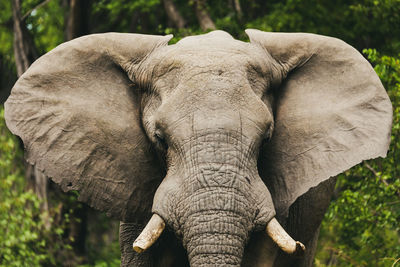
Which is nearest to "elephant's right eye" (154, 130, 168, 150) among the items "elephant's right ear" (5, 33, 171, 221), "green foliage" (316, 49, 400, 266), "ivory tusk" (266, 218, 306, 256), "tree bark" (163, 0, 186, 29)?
"elephant's right ear" (5, 33, 171, 221)

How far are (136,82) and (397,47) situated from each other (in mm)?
5759

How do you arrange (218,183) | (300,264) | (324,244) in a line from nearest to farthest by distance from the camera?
1. (218,183)
2. (300,264)
3. (324,244)

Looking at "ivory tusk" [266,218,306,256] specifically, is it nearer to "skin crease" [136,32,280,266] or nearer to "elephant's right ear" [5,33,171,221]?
"skin crease" [136,32,280,266]

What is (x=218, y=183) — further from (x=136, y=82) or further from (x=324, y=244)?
(x=324, y=244)

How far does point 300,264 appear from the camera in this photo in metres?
6.86

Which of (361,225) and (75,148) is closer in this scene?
(75,148)

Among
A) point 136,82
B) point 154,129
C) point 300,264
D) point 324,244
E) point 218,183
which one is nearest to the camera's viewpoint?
point 218,183

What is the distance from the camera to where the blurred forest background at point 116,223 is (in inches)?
339

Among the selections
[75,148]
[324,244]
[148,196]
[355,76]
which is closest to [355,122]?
[355,76]

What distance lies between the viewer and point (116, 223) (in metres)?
14.3

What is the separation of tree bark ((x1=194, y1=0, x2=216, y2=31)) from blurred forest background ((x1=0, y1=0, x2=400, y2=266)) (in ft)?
0.05

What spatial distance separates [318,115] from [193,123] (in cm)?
107

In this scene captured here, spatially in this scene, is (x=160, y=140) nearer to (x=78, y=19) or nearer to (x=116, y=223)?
(x=78, y=19)

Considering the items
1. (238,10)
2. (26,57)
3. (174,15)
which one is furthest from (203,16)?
(26,57)
